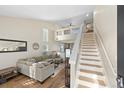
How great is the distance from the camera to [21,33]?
585 centimetres

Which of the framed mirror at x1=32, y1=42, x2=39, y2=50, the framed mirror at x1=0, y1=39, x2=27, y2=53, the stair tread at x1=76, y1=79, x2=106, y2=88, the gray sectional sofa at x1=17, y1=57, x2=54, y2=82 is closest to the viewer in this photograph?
the stair tread at x1=76, y1=79, x2=106, y2=88

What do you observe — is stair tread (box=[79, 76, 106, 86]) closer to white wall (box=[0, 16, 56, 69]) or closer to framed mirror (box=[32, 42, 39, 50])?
white wall (box=[0, 16, 56, 69])

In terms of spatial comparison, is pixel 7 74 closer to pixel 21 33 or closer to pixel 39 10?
pixel 21 33

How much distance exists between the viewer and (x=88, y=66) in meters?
2.94

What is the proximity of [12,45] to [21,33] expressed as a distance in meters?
0.77

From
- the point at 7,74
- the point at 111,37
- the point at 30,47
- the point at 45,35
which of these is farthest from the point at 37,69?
the point at 45,35

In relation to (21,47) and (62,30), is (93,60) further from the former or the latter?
(62,30)

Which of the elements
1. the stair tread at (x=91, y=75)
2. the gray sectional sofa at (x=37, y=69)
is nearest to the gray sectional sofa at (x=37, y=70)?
the gray sectional sofa at (x=37, y=69)

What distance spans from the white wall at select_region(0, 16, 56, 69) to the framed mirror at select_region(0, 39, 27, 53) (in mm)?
151

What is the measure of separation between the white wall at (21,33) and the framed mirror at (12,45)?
151 mm

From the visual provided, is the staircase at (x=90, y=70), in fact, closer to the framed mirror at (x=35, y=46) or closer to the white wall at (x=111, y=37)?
the white wall at (x=111, y=37)

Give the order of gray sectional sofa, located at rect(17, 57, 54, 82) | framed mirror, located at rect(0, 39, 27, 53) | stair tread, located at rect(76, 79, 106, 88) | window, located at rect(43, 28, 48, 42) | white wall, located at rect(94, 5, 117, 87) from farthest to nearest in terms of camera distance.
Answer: window, located at rect(43, 28, 48, 42)
framed mirror, located at rect(0, 39, 27, 53)
gray sectional sofa, located at rect(17, 57, 54, 82)
stair tread, located at rect(76, 79, 106, 88)
white wall, located at rect(94, 5, 117, 87)

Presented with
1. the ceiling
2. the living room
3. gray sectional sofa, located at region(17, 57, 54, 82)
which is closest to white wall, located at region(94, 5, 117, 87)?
the living room

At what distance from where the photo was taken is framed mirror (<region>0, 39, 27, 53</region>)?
514cm
